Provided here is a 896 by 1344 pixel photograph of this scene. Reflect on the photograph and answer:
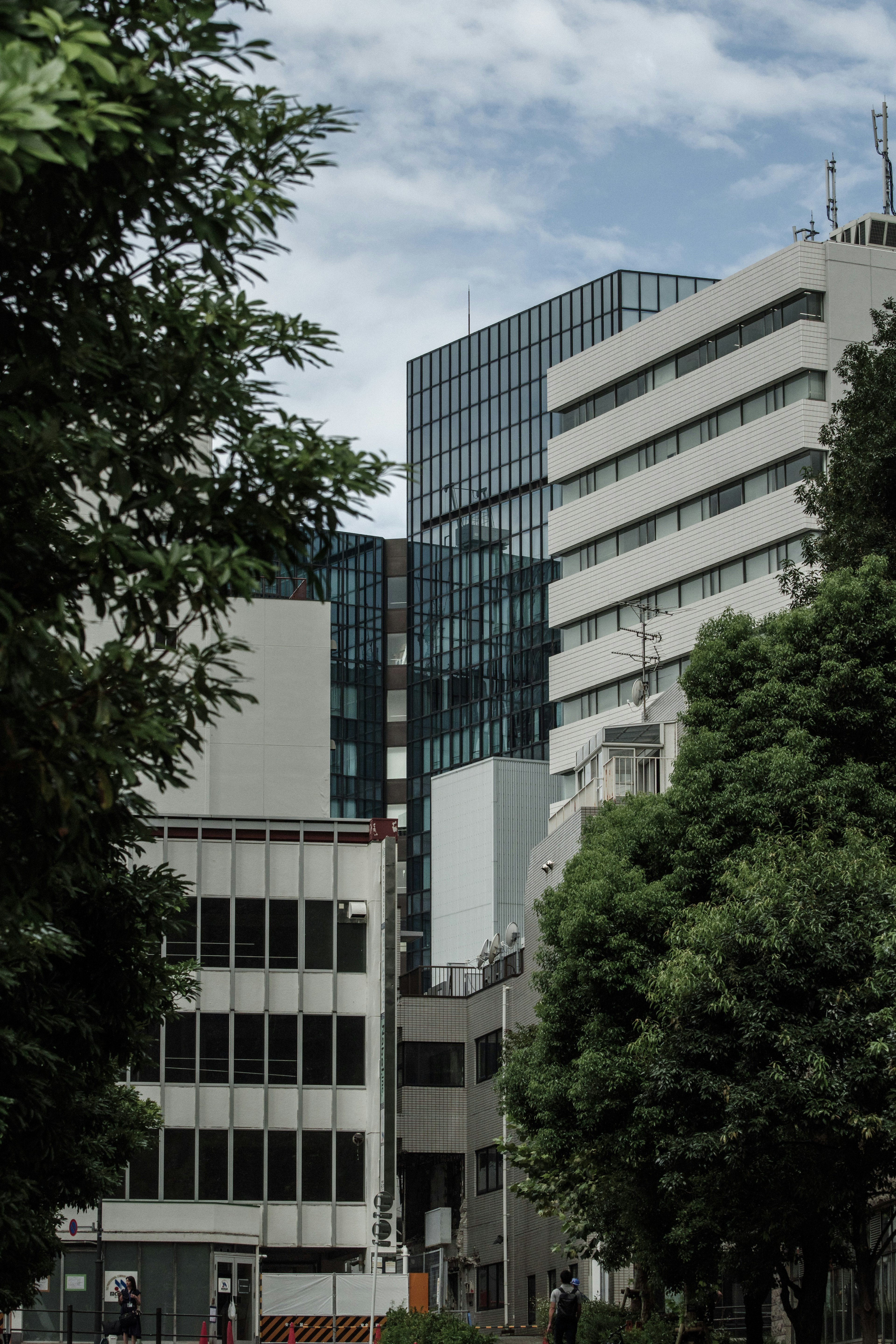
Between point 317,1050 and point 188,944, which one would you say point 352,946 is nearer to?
point 317,1050

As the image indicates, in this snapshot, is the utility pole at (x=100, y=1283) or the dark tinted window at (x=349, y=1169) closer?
the utility pole at (x=100, y=1283)

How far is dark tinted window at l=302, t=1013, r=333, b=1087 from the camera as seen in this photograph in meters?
49.1

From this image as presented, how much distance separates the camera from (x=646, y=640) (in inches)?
2694

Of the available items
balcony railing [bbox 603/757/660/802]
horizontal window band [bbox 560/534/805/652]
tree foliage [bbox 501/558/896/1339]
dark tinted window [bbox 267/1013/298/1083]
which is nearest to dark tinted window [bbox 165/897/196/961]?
dark tinted window [bbox 267/1013/298/1083]

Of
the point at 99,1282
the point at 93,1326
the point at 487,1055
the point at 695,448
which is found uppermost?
the point at 695,448

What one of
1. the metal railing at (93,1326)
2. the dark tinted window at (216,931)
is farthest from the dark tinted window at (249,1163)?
the metal railing at (93,1326)

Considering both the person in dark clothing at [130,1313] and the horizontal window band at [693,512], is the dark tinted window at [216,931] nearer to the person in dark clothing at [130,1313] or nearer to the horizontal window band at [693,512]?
the person in dark clothing at [130,1313]

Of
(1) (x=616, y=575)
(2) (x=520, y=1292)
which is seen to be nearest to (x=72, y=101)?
(2) (x=520, y=1292)

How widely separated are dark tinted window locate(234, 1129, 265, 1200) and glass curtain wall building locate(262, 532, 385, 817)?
222 feet

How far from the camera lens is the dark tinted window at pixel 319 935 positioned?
163 ft

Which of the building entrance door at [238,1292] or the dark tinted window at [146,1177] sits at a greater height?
the dark tinted window at [146,1177]

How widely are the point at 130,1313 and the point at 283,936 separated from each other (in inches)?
701

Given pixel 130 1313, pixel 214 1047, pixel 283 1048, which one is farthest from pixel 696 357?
pixel 130 1313

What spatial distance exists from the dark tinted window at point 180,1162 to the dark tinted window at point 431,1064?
12.7 m
